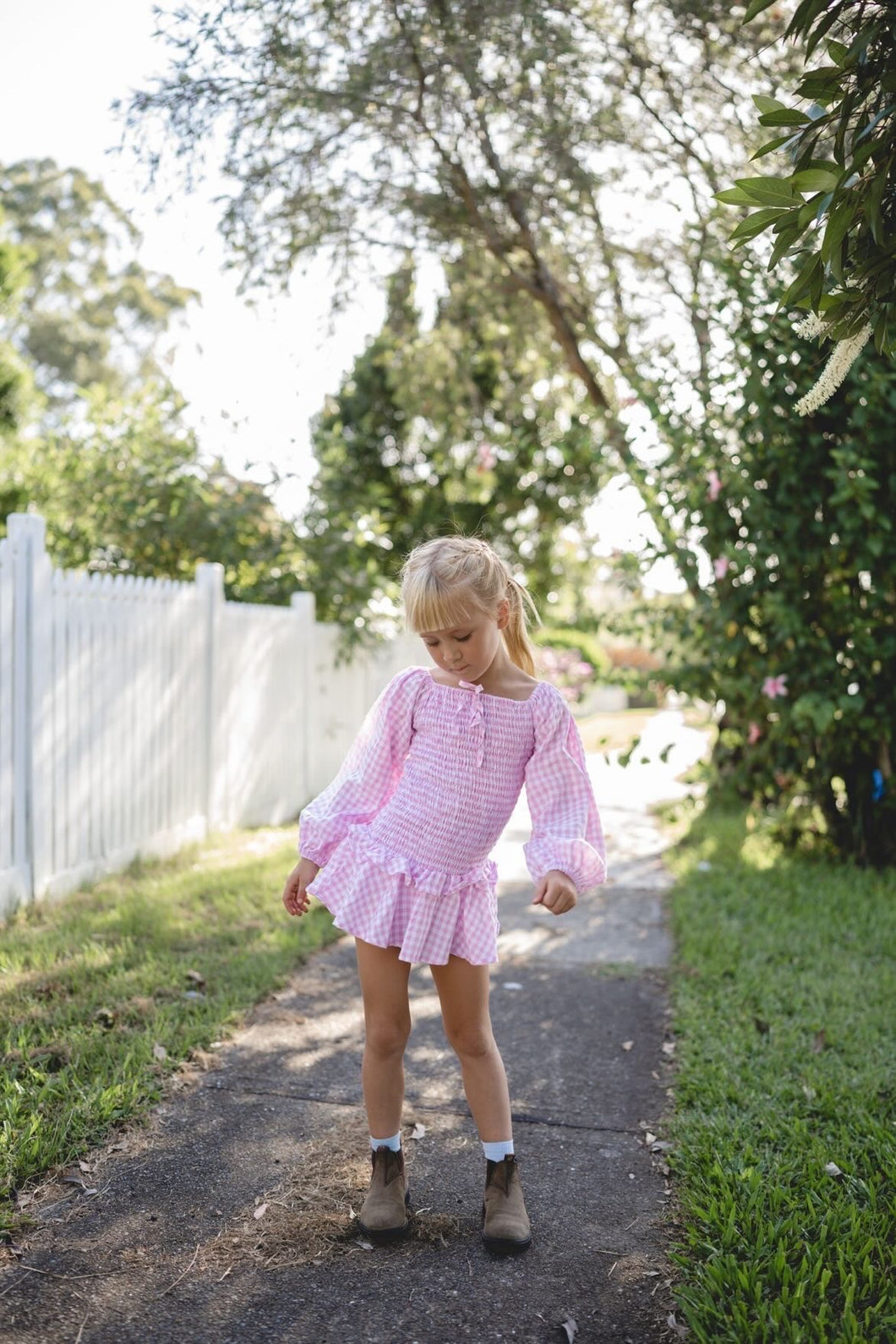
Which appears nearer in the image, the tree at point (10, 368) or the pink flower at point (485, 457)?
the pink flower at point (485, 457)

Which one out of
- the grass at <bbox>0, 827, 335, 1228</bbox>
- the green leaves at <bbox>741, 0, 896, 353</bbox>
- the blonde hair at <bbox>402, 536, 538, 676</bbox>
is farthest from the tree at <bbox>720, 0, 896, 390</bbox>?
the grass at <bbox>0, 827, 335, 1228</bbox>

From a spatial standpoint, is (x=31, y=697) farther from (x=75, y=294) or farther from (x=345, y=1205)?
(x=75, y=294)

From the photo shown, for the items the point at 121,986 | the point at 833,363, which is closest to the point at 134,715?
the point at 121,986

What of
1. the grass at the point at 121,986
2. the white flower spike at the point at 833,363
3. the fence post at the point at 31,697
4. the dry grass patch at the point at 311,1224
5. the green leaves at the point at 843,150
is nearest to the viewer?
the green leaves at the point at 843,150

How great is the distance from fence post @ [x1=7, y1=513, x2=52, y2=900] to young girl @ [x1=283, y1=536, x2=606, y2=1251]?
2785 mm

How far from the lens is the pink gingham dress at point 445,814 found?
2.67m

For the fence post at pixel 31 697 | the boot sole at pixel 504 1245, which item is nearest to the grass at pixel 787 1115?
the boot sole at pixel 504 1245

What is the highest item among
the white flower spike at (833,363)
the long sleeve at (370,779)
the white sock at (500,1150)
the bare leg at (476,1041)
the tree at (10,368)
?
the tree at (10,368)

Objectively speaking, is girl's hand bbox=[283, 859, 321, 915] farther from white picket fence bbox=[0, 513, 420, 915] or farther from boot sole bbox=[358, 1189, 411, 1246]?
white picket fence bbox=[0, 513, 420, 915]

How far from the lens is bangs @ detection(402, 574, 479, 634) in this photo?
2.63 m

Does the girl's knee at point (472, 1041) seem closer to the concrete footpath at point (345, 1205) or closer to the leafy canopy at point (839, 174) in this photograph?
the concrete footpath at point (345, 1205)

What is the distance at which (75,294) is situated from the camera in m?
29.3

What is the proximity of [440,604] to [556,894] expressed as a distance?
70 centimetres

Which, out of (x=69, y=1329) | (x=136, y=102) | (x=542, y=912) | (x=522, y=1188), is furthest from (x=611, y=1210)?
(x=136, y=102)
